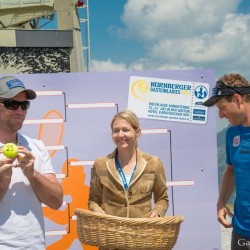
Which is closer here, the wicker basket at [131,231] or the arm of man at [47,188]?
the arm of man at [47,188]

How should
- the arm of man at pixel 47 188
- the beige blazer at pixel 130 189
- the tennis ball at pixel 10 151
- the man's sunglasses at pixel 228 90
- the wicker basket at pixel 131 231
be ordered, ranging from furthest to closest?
the beige blazer at pixel 130 189
the man's sunglasses at pixel 228 90
the wicker basket at pixel 131 231
the arm of man at pixel 47 188
the tennis ball at pixel 10 151

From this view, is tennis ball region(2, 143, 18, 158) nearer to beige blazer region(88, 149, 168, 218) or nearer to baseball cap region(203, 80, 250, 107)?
beige blazer region(88, 149, 168, 218)

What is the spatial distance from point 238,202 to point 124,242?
0.76 m

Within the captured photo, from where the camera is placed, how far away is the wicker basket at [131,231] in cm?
286

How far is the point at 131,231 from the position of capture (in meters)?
2.87

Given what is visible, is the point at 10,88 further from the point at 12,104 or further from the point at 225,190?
the point at 225,190

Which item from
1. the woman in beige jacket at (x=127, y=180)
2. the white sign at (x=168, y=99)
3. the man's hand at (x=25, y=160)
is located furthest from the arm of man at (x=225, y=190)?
the white sign at (x=168, y=99)

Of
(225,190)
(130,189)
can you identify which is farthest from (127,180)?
(225,190)

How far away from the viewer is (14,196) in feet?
8.58

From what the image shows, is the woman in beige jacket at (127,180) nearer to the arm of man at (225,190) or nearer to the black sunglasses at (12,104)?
the arm of man at (225,190)

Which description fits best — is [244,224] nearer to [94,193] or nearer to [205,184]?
[94,193]

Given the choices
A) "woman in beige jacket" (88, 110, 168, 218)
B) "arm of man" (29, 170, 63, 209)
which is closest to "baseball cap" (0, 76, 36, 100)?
"arm of man" (29, 170, 63, 209)

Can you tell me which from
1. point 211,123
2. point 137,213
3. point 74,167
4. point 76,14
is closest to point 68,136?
point 74,167

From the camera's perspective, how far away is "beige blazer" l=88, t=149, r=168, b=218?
323 centimetres
